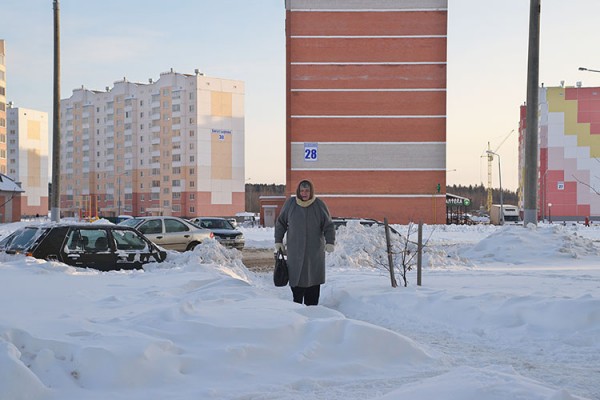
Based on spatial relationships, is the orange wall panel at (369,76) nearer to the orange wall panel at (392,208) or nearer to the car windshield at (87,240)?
the orange wall panel at (392,208)

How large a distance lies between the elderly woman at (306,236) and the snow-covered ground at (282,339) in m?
0.56

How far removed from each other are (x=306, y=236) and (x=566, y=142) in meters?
97.6

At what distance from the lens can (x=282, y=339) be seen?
19.0 ft

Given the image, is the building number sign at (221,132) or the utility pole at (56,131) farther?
the building number sign at (221,132)

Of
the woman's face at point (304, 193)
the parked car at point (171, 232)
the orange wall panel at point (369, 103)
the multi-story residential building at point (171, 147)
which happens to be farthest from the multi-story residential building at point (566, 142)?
the woman's face at point (304, 193)

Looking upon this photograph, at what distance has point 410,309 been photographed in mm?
8883

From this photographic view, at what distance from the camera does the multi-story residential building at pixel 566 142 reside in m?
94.2

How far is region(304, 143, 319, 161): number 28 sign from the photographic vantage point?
5628cm

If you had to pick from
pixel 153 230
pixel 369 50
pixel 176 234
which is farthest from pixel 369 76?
pixel 153 230

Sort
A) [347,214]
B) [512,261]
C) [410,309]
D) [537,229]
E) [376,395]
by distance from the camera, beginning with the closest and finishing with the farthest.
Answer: [376,395], [410,309], [512,261], [537,229], [347,214]

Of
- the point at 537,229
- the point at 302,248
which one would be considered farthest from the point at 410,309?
the point at 537,229

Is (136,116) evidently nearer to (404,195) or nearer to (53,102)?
(404,195)

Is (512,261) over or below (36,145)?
below

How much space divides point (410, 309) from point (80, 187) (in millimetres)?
126930
